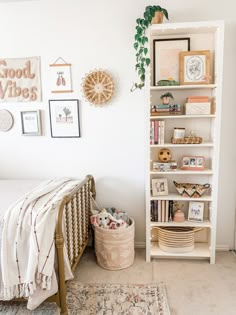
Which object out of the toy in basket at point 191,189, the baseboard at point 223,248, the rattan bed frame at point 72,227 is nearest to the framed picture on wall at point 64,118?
the rattan bed frame at point 72,227

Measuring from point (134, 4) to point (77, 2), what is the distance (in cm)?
52

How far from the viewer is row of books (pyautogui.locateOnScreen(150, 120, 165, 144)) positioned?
2.24 meters

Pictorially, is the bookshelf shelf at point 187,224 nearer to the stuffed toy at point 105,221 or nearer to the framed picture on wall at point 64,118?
the stuffed toy at point 105,221

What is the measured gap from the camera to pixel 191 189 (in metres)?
2.31

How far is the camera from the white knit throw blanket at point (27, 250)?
1503 millimetres

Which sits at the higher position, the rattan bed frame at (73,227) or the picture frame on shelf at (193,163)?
the picture frame on shelf at (193,163)

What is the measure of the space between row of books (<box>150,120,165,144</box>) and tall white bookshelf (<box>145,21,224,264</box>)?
5cm

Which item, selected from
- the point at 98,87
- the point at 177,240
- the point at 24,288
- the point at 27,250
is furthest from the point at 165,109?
the point at 24,288

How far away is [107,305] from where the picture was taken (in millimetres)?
1779

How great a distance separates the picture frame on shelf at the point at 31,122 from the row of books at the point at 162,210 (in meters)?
1.32

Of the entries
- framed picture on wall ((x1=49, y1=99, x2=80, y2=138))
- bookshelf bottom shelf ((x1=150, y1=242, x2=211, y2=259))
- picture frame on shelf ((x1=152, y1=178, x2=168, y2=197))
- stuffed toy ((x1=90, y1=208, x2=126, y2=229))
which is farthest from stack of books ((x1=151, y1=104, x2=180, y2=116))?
bookshelf bottom shelf ((x1=150, y1=242, x2=211, y2=259))

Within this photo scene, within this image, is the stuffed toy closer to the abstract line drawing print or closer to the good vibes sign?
the good vibes sign

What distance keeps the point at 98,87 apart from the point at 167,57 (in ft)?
2.20

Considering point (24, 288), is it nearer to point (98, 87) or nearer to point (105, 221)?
point (105, 221)
